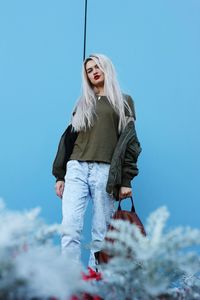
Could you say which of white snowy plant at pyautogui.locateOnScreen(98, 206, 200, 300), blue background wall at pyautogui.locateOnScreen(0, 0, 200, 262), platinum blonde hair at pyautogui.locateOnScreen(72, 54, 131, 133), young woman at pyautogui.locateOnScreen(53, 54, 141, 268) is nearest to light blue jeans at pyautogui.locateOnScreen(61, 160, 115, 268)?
young woman at pyautogui.locateOnScreen(53, 54, 141, 268)

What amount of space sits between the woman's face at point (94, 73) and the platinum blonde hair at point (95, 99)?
0.02 m

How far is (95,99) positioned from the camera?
2.68 meters

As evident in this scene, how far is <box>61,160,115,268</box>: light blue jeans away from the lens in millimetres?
2451

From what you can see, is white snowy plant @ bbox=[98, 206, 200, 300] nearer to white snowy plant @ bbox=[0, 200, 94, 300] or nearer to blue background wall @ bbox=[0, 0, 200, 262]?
white snowy plant @ bbox=[0, 200, 94, 300]

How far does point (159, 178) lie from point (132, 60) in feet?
2.44

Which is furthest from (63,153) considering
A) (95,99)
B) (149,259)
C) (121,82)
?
(149,259)

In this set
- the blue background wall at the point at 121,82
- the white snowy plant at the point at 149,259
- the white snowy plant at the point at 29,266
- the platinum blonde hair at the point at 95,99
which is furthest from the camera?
the blue background wall at the point at 121,82

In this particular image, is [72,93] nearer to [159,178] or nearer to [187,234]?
[159,178]

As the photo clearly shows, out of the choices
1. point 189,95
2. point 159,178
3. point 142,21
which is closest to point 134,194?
point 159,178

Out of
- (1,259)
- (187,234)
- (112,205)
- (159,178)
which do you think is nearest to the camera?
(1,259)

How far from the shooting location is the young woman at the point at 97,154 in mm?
2459

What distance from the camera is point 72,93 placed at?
3033mm

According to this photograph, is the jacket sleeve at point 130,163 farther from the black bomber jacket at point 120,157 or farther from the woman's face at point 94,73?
the woman's face at point 94,73

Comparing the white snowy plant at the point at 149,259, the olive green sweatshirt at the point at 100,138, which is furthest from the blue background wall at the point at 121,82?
the white snowy plant at the point at 149,259
